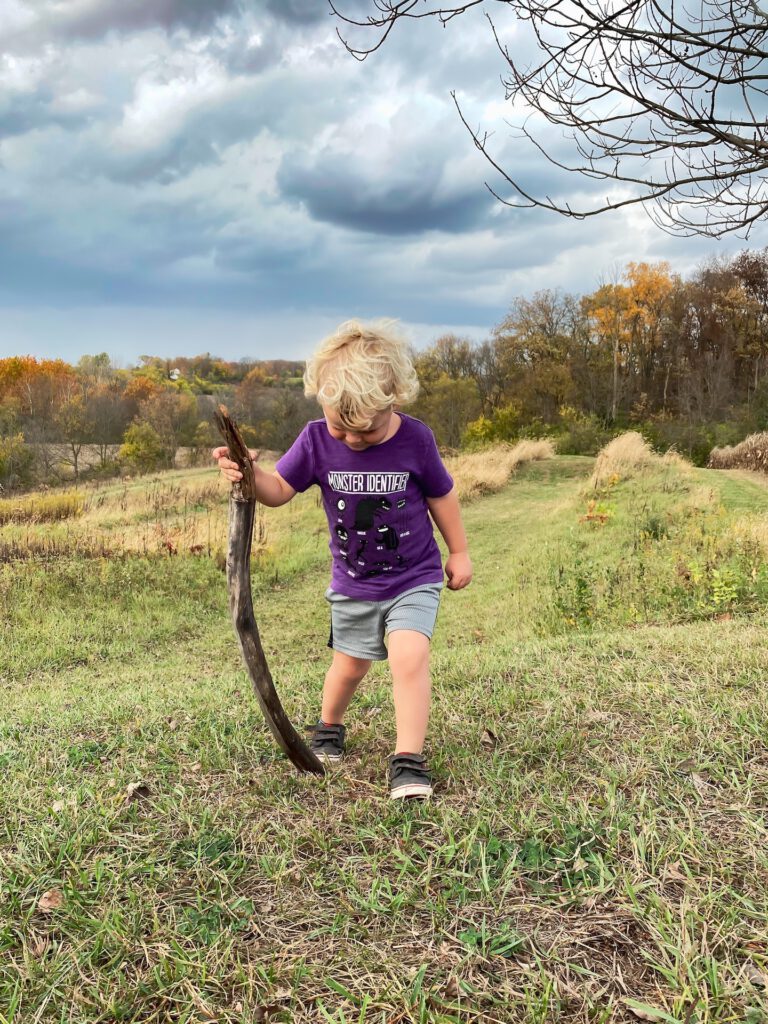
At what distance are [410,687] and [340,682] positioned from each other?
416mm

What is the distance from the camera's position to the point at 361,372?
2.38m

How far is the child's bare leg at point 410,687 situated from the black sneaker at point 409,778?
34mm

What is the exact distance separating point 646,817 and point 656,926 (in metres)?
0.48

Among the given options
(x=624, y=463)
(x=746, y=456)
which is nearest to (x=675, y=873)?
(x=624, y=463)

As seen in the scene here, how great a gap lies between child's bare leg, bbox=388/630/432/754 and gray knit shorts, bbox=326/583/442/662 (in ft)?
0.24

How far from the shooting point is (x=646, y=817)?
2258mm

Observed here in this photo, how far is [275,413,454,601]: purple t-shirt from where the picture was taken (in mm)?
2639

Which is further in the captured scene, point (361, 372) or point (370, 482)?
point (370, 482)

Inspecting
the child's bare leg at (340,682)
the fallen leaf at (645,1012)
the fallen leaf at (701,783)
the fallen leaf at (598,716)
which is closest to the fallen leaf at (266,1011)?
the fallen leaf at (645,1012)

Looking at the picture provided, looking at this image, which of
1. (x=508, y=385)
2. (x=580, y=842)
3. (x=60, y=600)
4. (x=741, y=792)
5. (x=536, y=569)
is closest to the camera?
(x=580, y=842)

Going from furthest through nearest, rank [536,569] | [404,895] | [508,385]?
1. [508,385]
2. [536,569]
3. [404,895]

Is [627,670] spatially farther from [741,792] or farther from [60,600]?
[60,600]

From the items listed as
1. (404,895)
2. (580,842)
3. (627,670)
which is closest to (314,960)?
(404,895)

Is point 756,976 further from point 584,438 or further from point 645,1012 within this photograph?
point 584,438
